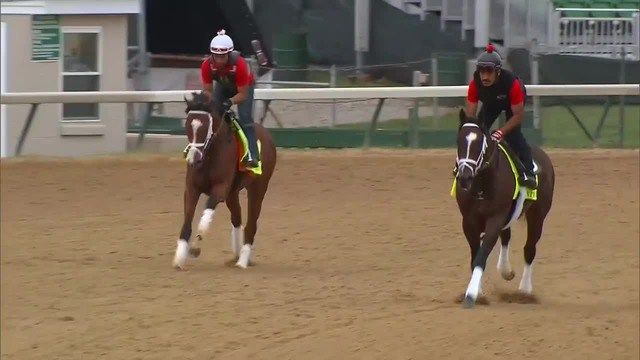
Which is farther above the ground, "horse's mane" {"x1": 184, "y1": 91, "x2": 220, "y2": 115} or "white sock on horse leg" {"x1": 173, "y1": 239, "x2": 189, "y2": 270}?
"horse's mane" {"x1": 184, "y1": 91, "x2": 220, "y2": 115}

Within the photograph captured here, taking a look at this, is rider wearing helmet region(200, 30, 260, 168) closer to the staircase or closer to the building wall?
the building wall

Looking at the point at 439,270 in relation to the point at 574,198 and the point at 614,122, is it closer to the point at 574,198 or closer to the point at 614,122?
the point at 574,198

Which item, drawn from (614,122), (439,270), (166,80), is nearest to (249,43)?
(166,80)

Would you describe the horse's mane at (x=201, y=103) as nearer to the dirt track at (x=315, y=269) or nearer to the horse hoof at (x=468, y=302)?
the dirt track at (x=315, y=269)

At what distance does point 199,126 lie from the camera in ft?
40.5

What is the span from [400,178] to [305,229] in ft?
10.2

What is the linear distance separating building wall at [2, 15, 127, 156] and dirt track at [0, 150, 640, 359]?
998 millimetres

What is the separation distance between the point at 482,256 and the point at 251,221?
297cm

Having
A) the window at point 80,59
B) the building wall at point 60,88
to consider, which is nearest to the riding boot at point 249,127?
the building wall at point 60,88

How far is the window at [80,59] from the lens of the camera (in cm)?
2161

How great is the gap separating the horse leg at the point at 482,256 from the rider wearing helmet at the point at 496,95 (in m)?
0.54

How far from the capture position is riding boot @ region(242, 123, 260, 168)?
13141 mm

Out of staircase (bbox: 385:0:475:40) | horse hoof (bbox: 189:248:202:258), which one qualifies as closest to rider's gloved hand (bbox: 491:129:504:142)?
horse hoof (bbox: 189:248:202:258)

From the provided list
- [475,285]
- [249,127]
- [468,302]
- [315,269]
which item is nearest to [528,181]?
[475,285]
